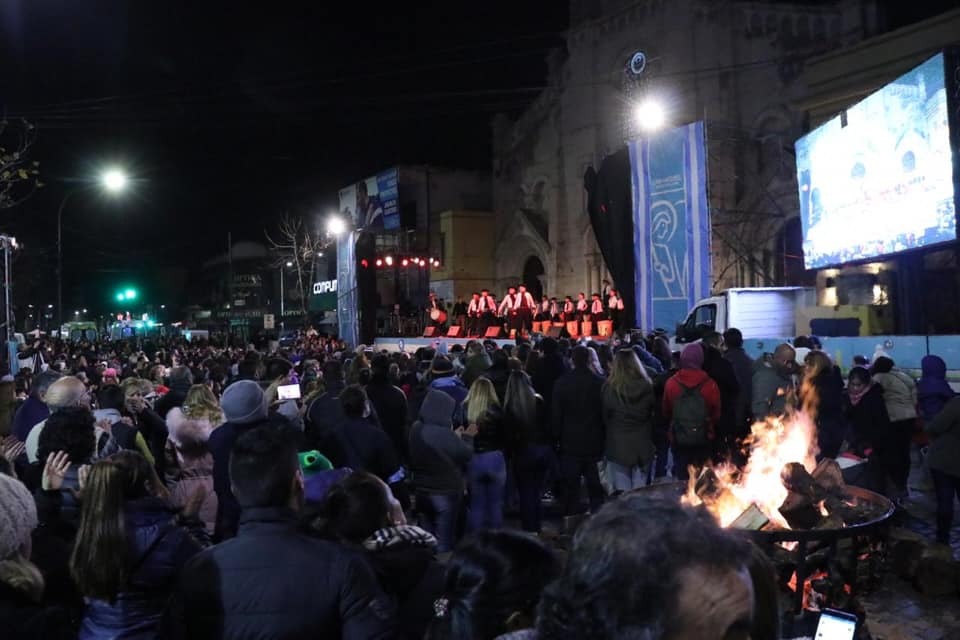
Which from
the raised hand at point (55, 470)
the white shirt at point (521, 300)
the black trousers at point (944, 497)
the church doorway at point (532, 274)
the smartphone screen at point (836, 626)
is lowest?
the black trousers at point (944, 497)

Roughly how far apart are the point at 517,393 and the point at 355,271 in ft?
63.8

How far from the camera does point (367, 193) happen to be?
48.8 metres

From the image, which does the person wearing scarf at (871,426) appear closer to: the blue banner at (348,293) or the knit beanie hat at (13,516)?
the knit beanie hat at (13,516)

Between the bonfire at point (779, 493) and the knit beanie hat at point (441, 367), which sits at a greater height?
the knit beanie hat at point (441, 367)

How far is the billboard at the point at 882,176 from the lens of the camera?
551 inches

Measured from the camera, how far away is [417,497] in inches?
269

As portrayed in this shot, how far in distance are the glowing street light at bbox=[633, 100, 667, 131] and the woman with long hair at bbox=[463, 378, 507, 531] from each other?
23.7 metres

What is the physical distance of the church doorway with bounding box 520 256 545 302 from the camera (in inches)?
1526

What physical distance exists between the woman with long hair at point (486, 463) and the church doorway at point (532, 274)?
103ft

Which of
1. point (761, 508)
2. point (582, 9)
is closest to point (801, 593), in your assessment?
point (761, 508)

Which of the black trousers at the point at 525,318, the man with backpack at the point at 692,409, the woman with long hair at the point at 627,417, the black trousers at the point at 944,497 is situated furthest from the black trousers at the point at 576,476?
the black trousers at the point at 525,318

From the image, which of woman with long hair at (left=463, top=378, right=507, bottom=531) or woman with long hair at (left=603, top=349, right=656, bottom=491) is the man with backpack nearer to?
woman with long hair at (left=603, top=349, right=656, bottom=491)

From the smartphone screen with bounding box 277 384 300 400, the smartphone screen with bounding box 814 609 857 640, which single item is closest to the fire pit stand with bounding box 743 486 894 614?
the smartphone screen with bounding box 814 609 857 640

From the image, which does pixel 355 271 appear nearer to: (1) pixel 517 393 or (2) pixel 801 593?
(1) pixel 517 393
